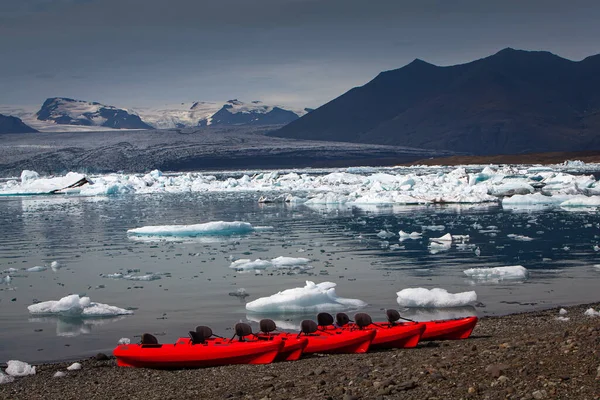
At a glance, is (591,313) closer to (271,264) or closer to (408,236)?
(271,264)

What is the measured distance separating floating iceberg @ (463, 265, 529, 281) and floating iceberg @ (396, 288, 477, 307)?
7.84ft

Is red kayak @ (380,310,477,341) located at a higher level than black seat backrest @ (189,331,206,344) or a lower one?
lower

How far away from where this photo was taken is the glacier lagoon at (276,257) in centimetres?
1061

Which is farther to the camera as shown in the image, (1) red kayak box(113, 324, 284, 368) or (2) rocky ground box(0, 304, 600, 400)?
(1) red kayak box(113, 324, 284, 368)

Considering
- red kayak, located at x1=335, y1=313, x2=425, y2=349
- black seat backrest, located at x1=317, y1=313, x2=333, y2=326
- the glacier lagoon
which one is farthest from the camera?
the glacier lagoon

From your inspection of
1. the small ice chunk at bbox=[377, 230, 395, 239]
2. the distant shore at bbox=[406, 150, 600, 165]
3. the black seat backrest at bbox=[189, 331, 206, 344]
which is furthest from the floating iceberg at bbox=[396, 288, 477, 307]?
the distant shore at bbox=[406, 150, 600, 165]

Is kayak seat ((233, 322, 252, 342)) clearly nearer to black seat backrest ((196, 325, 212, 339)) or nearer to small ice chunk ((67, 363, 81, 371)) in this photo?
Answer: black seat backrest ((196, 325, 212, 339))

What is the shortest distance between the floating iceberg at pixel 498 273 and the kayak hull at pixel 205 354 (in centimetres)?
651

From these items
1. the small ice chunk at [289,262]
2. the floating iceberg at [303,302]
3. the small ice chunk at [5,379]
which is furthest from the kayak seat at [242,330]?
the small ice chunk at [289,262]

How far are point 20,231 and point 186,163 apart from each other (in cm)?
8245

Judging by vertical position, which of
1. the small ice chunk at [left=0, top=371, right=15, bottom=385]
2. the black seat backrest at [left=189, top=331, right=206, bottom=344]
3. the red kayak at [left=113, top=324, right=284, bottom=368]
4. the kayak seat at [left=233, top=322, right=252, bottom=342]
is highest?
the kayak seat at [left=233, top=322, right=252, bottom=342]

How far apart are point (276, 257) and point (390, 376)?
10.2 m

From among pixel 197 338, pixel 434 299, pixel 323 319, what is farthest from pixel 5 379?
pixel 434 299

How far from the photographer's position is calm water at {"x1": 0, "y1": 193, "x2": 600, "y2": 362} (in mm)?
10398
